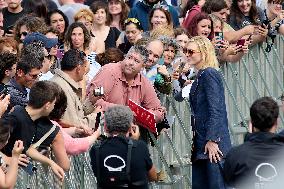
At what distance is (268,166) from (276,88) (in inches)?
369

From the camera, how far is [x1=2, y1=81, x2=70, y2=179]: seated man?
43.8 ft

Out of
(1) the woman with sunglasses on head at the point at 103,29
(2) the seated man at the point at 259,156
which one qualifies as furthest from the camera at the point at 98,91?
(1) the woman with sunglasses on head at the point at 103,29

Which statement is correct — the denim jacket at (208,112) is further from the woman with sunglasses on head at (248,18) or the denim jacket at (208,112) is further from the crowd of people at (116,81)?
the woman with sunglasses on head at (248,18)

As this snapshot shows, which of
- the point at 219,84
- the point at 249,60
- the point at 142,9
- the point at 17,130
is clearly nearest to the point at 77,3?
the point at 142,9

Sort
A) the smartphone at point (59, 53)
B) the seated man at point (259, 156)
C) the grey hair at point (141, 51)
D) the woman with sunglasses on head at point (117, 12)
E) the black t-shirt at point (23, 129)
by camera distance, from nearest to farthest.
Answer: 1. the seated man at point (259, 156)
2. the black t-shirt at point (23, 129)
3. the grey hair at point (141, 51)
4. the smartphone at point (59, 53)
5. the woman with sunglasses on head at point (117, 12)

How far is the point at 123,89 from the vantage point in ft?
50.5

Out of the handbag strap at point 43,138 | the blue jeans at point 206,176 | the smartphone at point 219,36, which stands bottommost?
the blue jeans at point 206,176

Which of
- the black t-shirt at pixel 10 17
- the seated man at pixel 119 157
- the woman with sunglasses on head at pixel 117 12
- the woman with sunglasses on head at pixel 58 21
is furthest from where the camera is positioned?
the woman with sunglasses on head at pixel 117 12

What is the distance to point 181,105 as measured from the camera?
55.6 feet

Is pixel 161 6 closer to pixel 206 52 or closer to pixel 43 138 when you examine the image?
pixel 206 52

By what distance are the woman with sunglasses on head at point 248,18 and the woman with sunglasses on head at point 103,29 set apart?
66.3 inches

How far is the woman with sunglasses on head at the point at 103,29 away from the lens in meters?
19.2

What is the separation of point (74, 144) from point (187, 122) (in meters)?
3.14

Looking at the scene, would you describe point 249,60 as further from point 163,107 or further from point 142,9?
point 163,107
